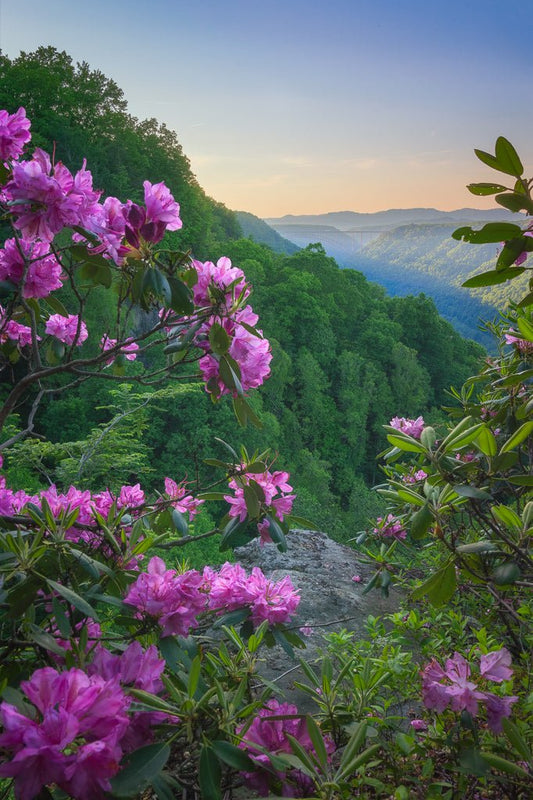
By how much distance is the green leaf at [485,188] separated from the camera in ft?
2.22

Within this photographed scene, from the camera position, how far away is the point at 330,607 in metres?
3.63

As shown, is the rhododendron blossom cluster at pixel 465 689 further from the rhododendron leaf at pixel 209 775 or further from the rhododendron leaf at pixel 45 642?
the rhododendron leaf at pixel 45 642

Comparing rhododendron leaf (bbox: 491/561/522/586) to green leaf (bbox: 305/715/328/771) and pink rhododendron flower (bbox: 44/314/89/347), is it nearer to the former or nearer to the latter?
green leaf (bbox: 305/715/328/771)

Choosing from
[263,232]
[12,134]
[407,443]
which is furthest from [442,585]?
[263,232]

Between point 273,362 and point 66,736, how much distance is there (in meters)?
15.9

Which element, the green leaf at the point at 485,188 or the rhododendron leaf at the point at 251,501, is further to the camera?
the rhododendron leaf at the point at 251,501

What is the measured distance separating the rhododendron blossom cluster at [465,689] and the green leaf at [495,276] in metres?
0.54

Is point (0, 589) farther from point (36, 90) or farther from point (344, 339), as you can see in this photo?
point (344, 339)

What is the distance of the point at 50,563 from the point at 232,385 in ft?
1.34

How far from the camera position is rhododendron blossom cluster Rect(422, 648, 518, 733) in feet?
2.38

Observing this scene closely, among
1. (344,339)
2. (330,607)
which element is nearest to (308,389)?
(344,339)

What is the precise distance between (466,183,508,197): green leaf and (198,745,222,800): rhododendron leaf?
756mm

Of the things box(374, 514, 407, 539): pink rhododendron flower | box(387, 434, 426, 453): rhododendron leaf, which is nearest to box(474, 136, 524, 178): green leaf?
box(387, 434, 426, 453): rhododendron leaf

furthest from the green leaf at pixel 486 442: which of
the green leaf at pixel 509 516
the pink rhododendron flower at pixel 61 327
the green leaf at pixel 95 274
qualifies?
the pink rhododendron flower at pixel 61 327
